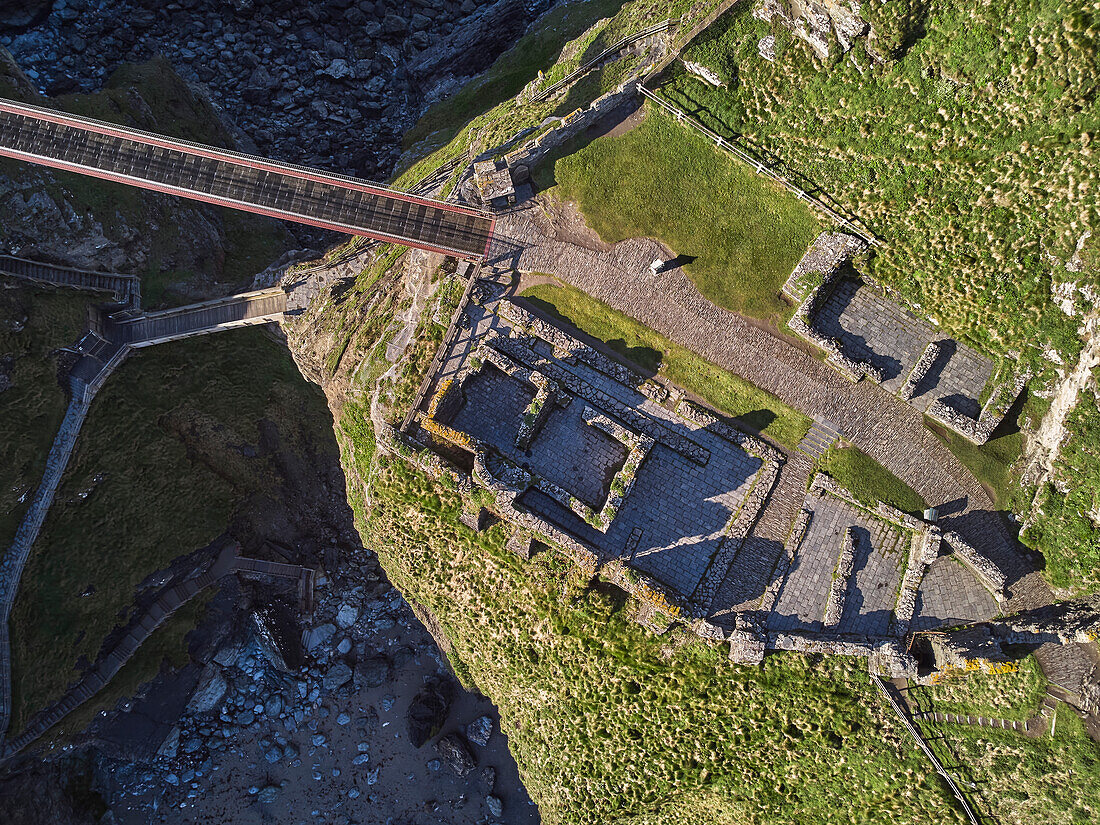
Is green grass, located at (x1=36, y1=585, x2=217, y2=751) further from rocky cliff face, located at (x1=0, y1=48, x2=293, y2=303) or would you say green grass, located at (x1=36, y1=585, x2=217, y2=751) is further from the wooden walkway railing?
the wooden walkway railing

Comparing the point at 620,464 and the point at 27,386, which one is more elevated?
the point at 620,464

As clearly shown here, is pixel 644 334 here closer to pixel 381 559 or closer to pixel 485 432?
pixel 485 432

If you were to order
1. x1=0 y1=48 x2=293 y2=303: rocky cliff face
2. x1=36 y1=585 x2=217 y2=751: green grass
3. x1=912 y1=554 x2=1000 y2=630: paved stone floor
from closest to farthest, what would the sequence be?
x1=912 y1=554 x2=1000 y2=630: paved stone floor, x1=0 y1=48 x2=293 y2=303: rocky cliff face, x1=36 y1=585 x2=217 y2=751: green grass

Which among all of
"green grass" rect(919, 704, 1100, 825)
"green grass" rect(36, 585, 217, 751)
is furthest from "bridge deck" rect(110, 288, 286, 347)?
"green grass" rect(919, 704, 1100, 825)

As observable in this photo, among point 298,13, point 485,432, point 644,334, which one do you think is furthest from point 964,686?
point 298,13

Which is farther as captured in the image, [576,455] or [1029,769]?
[576,455]

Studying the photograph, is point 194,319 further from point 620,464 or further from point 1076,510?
point 1076,510

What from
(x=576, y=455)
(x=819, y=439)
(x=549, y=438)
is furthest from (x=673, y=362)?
(x=819, y=439)
